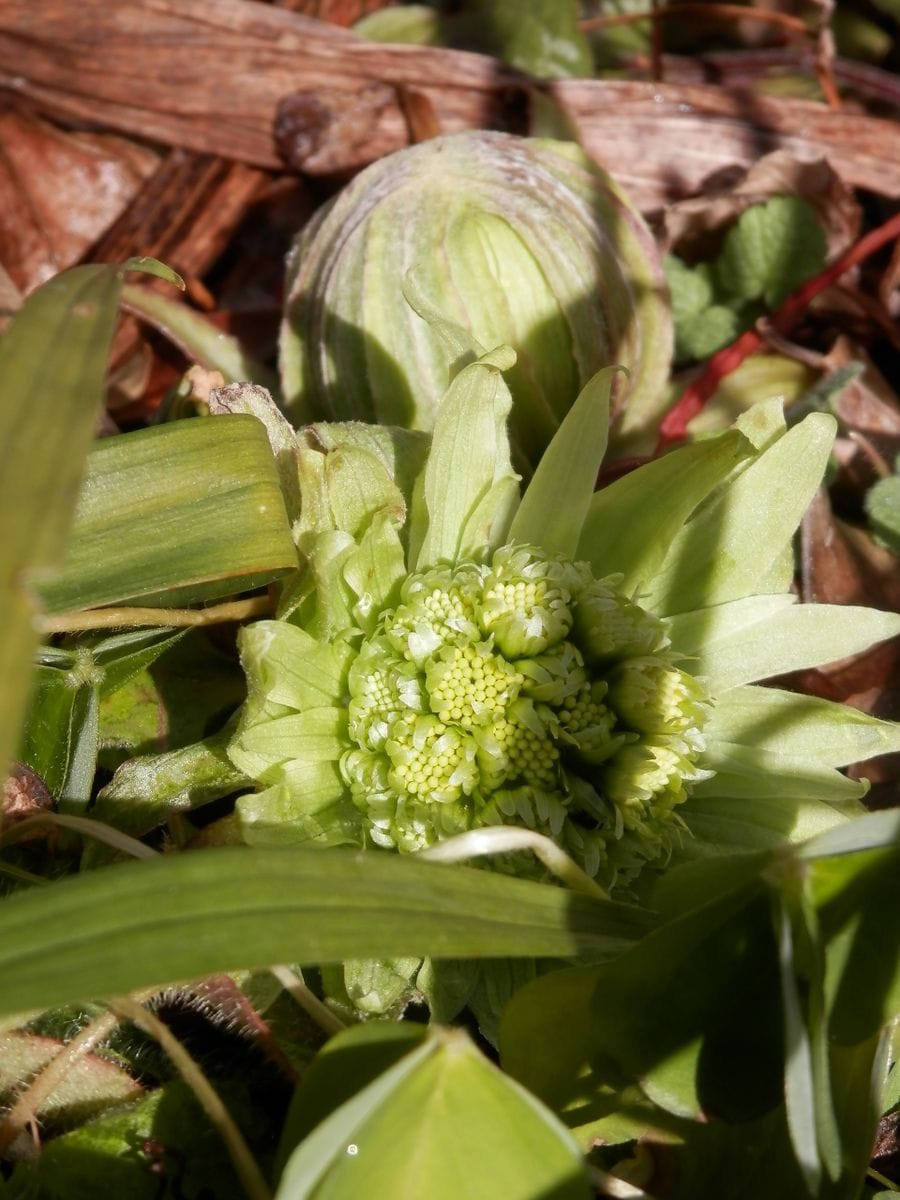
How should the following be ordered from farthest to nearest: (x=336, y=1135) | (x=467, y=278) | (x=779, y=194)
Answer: (x=779, y=194)
(x=467, y=278)
(x=336, y=1135)

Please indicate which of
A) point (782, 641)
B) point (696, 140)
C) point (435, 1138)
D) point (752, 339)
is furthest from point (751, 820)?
point (696, 140)

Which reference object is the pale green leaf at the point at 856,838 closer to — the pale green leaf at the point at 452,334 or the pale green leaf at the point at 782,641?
the pale green leaf at the point at 782,641

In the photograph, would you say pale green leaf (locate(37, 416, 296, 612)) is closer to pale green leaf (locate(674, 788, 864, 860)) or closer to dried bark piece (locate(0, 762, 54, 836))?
dried bark piece (locate(0, 762, 54, 836))

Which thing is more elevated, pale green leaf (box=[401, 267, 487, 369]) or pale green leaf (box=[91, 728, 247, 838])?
pale green leaf (box=[401, 267, 487, 369])

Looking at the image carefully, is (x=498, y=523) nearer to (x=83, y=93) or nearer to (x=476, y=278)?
(x=476, y=278)

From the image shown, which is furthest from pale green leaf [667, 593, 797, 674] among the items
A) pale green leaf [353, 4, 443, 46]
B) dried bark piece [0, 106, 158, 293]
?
pale green leaf [353, 4, 443, 46]

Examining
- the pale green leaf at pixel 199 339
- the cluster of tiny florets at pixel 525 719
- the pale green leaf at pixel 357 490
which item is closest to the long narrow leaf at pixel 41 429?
the pale green leaf at pixel 357 490

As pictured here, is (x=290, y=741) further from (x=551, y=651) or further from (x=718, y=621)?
(x=718, y=621)
